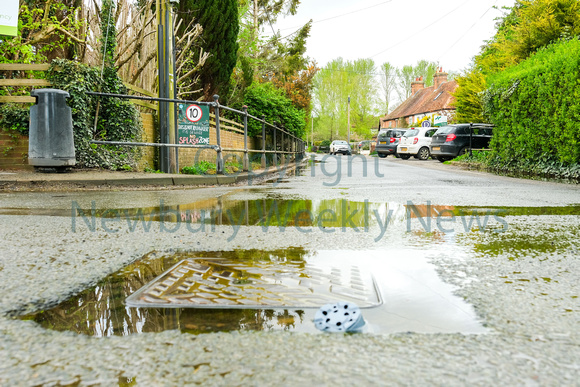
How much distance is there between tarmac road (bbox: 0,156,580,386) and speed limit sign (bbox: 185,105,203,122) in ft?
18.5

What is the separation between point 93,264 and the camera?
264 cm

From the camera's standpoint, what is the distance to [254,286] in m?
2.23

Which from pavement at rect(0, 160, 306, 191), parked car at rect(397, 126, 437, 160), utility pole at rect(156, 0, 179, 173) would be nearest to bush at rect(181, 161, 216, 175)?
utility pole at rect(156, 0, 179, 173)

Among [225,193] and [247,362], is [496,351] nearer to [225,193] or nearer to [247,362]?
[247,362]

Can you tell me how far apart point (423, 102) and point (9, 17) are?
50.1 m

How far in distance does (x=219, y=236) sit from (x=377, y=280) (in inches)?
62.1

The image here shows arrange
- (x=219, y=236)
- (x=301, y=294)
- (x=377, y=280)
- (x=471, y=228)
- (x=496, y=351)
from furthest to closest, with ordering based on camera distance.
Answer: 1. (x=471, y=228)
2. (x=219, y=236)
3. (x=377, y=280)
4. (x=301, y=294)
5. (x=496, y=351)

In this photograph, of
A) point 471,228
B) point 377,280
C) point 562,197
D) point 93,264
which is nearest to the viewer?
point 377,280

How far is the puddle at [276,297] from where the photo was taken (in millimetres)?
1753

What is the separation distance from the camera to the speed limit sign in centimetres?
995

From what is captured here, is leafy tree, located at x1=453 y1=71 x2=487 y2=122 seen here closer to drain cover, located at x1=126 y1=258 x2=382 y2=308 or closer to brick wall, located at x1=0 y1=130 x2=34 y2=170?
brick wall, located at x1=0 y1=130 x2=34 y2=170

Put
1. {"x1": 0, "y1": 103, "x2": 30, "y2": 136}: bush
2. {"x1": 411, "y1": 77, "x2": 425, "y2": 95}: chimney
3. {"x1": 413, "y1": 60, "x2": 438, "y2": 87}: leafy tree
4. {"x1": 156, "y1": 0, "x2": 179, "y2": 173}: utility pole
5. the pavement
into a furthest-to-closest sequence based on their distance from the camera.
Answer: {"x1": 413, "y1": 60, "x2": 438, "y2": 87}: leafy tree < {"x1": 411, "y1": 77, "x2": 425, "y2": 95}: chimney < {"x1": 156, "y1": 0, "x2": 179, "y2": 173}: utility pole < {"x1": 0, "y1": 103, "x2": 30, "y2": 136}: bush < the pavement

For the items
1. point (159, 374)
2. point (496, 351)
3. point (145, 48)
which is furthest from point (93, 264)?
point (145, 48)

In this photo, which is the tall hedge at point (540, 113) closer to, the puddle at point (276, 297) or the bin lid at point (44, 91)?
the puddle at point (276, 297)
